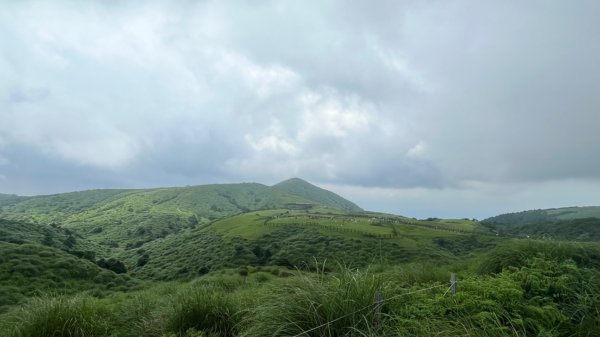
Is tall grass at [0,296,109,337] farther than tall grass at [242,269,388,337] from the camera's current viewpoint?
Yes

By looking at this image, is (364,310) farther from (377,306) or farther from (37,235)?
(37,235)

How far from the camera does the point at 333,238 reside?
10481 cm

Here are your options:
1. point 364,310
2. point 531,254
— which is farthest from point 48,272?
point 364,310

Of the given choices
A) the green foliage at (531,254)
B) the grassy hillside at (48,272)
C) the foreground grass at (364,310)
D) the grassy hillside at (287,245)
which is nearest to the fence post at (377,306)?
the foreground grass at (364,310)

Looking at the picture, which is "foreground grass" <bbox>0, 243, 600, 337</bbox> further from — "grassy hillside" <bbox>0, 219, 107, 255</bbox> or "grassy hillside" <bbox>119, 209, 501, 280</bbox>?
"grassy hillside" <bbox>0, 219, 107, 255</bbox>

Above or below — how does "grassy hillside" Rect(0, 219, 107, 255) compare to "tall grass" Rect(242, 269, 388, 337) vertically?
below

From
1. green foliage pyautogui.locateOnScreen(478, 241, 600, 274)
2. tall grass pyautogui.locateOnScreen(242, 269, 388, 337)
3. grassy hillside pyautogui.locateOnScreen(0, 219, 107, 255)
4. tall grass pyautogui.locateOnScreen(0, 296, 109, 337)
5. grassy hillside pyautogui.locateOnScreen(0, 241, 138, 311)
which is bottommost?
grassy hillside pyautogui.locateOnScreen(0, 241, 138, 311)

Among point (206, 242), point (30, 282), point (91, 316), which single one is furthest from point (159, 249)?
point (91, 316)

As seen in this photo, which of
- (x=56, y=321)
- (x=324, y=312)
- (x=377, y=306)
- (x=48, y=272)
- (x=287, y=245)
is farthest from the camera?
(x=287, y=245)

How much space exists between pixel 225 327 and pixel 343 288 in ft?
11.6

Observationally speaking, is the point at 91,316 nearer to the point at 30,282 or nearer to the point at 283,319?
the point at 283,319

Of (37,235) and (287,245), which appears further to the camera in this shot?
(37,235)

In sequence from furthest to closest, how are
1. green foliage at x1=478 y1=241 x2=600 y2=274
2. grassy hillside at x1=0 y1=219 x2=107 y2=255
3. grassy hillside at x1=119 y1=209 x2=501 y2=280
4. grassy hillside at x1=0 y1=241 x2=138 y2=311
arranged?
grassy hillside at x1=0 y1=219 x2=107 y2=255
grassy hillside at x1=119 y1=209 x2=501 y2=280
grassy hillside at x1=0 y1=241 x2=138 y2=311
green foliage at x1=478 y1=241 x2=600 y2=274

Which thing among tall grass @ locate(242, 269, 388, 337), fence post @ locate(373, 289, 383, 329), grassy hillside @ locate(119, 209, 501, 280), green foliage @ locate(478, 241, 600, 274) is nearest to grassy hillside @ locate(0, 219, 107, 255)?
grassy hillside @ locate(119, 209, 501, 280)
